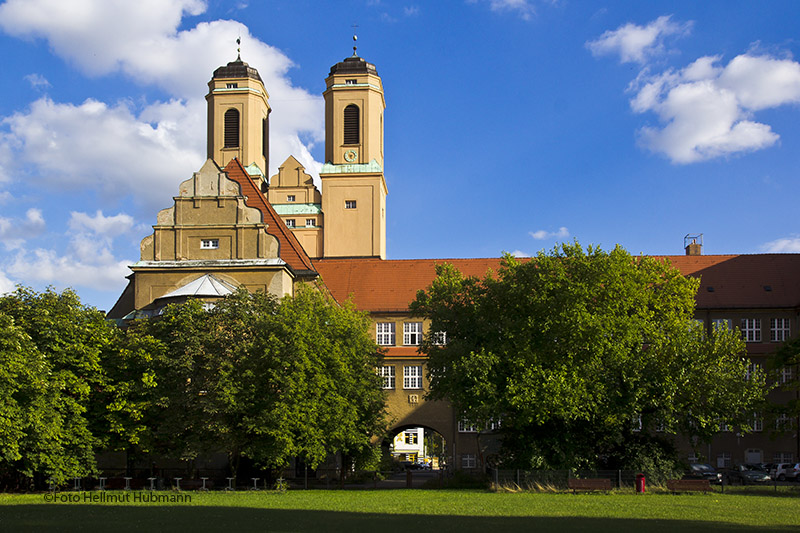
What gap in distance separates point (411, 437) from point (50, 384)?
235ft

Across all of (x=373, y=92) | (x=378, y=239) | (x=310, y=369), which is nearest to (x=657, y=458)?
(x=310, y=369)

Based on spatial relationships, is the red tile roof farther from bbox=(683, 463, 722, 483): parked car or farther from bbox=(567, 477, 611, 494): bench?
bbox=(567, 477, 611, 494): bench

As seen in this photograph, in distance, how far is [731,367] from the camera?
3816 centimetres

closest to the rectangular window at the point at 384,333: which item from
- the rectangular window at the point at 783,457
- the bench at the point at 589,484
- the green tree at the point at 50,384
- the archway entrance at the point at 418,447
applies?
the green tree at the point at 50,384

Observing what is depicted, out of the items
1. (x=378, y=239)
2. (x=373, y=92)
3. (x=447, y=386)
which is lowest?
(x=447, y=386)

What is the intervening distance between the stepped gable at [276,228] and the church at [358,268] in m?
0.08

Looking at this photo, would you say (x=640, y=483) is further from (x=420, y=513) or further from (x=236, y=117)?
(x=236, y=117)

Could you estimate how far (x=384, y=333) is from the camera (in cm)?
5600

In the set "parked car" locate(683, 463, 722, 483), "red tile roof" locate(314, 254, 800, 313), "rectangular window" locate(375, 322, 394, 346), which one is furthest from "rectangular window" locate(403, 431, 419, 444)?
"parked car" locate(683, 463, 722, 483)

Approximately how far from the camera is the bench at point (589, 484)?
34.7 meters

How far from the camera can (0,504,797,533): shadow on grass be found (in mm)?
21453

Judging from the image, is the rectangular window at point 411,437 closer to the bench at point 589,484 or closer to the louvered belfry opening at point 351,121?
the louvered belfry opening at point 351,121

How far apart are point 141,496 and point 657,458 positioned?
67.2 ft

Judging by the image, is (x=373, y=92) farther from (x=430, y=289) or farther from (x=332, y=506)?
(x=332, y=506)
